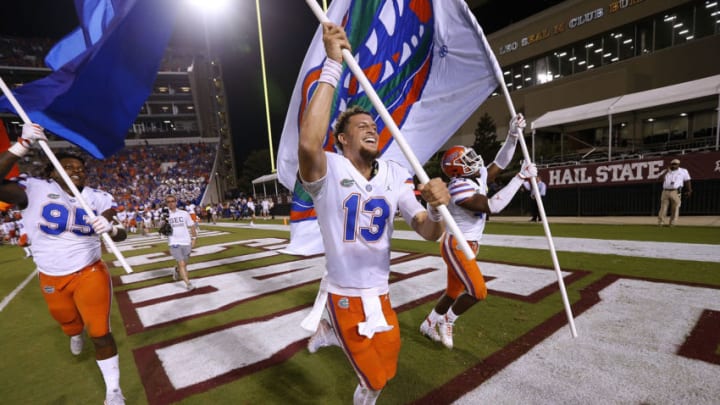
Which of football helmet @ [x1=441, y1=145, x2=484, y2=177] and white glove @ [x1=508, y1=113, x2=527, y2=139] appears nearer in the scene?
football helmet @ [x1=441, y1=145, x2=484, y2=177]

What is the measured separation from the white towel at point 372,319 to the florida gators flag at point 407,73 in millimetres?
2257

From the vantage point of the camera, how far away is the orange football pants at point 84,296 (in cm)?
305

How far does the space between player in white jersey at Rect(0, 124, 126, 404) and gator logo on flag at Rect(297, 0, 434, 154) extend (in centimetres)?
287

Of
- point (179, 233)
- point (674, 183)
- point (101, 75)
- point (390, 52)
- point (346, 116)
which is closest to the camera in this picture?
point (346, 116)

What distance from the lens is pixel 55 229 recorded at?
126 inches

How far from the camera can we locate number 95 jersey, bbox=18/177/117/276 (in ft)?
10.3

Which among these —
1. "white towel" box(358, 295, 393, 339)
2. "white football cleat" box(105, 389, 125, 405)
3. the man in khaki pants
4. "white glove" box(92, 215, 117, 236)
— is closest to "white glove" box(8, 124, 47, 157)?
"white glove" box(92, 215, 117, 236)

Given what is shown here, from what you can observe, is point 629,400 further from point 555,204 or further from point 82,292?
point 555,204

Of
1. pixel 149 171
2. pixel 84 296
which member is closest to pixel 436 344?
pixel 84 296

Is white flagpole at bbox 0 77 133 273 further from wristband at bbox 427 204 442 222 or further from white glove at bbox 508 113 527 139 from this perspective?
white glove at bbox 508 113 527 139

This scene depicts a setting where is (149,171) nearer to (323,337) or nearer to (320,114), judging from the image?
(323,337)

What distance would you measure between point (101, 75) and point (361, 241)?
11.2 feet

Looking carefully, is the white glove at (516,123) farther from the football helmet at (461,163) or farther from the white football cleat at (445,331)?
the white football cleat at (445,331)

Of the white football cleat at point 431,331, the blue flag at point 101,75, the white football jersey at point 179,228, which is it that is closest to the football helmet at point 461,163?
the white football cleat at point 431,331
